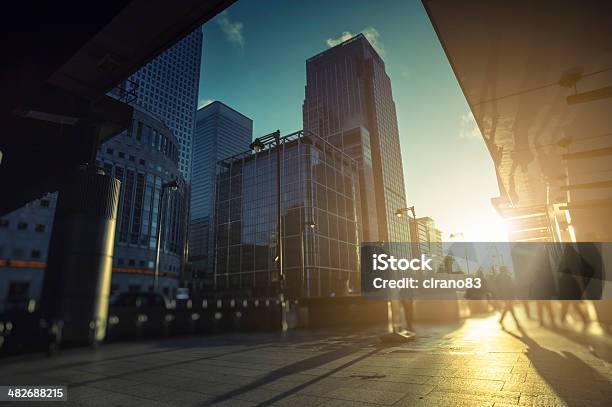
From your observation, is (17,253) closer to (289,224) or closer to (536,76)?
(536,76)

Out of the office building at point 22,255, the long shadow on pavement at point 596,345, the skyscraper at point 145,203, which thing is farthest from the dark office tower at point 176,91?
the office building at point 22,255

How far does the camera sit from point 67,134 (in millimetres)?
5008

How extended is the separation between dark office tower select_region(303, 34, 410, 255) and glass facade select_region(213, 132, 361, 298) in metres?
49.0

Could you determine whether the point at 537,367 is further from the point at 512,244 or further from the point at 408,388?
the point at 512,244

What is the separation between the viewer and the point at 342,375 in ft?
18.4

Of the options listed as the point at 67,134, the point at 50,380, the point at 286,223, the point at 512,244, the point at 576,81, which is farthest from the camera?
the point at 286,223

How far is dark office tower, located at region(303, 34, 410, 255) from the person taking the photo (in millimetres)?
133000

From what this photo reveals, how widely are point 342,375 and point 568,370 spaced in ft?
11.9

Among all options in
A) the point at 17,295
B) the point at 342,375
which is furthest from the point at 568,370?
the point at 17,295

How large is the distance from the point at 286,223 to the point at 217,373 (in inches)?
2626

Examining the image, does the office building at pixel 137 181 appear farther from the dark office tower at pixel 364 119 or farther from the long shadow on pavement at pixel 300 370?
the dark office tower at pixel 364 119

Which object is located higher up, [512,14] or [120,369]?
[512,14]

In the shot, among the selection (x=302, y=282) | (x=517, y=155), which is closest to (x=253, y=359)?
(x=517, y=155)

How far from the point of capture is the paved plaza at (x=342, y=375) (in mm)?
4184
